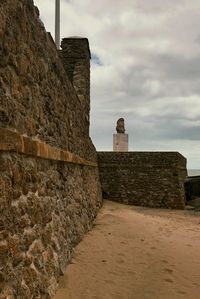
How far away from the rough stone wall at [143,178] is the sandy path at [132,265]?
6.56m

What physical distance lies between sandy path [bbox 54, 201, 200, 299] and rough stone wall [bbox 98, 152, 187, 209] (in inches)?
258

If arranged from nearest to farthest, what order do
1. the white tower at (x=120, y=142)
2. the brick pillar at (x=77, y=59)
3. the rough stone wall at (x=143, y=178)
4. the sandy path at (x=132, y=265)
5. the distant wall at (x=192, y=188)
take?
the sandy path at (x=132, y=265), the brick pillar at (x=77, y=59), the rough stone wall at (x=143, y=178), the distant wall at (x=192, y=188), the white tower at (x=120, y=142)

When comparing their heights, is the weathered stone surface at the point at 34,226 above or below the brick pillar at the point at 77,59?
below

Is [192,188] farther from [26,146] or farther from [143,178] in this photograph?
[26,146]

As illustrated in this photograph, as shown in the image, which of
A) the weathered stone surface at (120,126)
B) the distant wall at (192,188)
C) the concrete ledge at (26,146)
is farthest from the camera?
the weathered stone surface at (120,126)

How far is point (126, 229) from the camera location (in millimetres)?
8742

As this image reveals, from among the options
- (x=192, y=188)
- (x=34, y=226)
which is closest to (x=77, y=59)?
(x=34, y=226)

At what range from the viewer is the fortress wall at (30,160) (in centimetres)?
323

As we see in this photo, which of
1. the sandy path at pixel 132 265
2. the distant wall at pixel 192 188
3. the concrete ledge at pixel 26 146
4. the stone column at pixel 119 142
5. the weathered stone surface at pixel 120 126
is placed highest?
the weathered stone surface at pixel 120 126

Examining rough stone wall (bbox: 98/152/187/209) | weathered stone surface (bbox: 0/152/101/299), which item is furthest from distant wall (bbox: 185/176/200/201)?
weathered stone surface (bbox: 0/152/101/299)

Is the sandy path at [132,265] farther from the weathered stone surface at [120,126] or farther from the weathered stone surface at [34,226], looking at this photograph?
the weathered stone surface at [120,126]

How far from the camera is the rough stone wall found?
622 inches

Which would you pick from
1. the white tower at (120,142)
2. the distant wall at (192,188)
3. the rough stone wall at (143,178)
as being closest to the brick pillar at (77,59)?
the rough stone wall at (143,178)

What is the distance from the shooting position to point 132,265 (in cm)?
598
